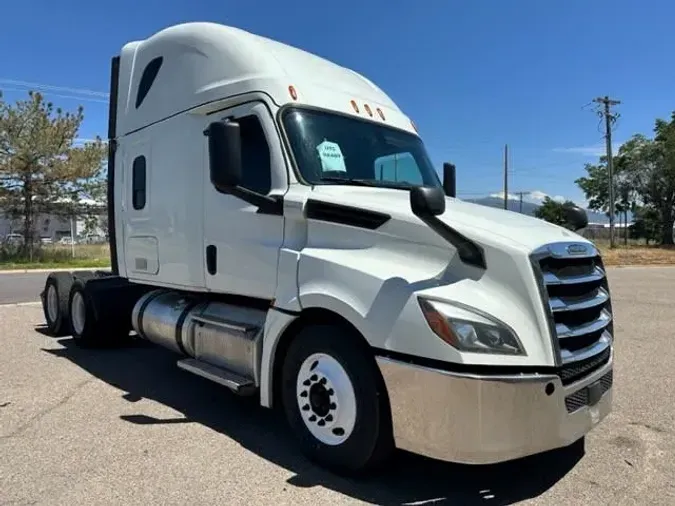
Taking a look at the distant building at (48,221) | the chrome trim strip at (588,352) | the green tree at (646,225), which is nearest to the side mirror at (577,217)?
the chrome trim strip at (588,352)

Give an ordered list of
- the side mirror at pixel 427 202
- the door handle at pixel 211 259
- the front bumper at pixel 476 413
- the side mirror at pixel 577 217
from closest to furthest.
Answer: the front bumper at pixel 476 413 → the side mirror at pixel 427 202 → the side mirror at pixel 577 217 → the door handle at pixel 211 259

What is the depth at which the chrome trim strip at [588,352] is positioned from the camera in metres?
3.58

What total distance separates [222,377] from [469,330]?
2349 mm

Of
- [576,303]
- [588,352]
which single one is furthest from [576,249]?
[588,352]

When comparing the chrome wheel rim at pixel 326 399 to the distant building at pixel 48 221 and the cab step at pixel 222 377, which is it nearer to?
the cab step at pixel 222 377

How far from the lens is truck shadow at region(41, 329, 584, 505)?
3.73 metres

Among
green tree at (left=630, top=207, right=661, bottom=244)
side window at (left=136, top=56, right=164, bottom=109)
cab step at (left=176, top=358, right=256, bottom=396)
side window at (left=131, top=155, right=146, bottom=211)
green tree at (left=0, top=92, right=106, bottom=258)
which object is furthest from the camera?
green tree at (left=630, top=207, right=661, bottom=244)

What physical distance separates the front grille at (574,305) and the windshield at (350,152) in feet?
5.07

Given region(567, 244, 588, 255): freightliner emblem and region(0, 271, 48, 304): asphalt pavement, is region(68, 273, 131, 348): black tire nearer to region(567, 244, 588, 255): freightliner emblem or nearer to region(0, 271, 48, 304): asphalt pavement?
region(567, 244, 588, 255): freightliner emblem

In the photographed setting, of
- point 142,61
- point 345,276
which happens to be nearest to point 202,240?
point 345,276

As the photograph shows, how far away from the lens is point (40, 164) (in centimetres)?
2620

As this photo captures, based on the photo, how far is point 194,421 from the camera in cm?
508

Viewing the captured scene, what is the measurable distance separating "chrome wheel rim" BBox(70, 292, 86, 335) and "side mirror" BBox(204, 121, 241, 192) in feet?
15.6

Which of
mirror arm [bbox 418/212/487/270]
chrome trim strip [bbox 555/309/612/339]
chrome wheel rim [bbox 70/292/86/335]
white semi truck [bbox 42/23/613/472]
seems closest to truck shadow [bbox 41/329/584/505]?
white semi truck [bbox 42/23/613/472]
